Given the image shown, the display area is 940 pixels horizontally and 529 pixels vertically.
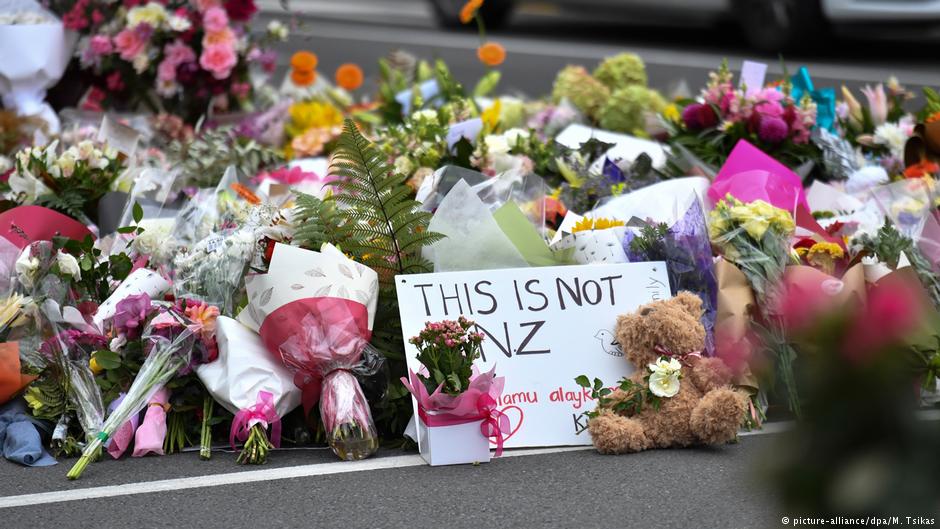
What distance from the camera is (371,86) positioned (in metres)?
7.99

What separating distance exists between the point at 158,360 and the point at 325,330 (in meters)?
0.55

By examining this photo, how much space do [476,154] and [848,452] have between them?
3.72 metres

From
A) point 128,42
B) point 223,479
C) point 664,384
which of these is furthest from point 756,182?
point 128,42

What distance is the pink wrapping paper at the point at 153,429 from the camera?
3441 millimetres

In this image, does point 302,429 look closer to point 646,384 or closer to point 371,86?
point 646,384

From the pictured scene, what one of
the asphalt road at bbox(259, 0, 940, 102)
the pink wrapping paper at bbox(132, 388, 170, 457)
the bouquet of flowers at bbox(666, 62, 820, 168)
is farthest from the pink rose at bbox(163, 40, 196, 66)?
the pink wrapping paper at bbox(132, 388, 170, 457)

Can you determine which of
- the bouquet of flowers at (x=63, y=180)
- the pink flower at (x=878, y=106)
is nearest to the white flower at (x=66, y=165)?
the bouquet of flowers at (x=63, y=180)

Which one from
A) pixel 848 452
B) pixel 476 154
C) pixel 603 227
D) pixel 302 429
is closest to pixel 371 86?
pixel 476 154

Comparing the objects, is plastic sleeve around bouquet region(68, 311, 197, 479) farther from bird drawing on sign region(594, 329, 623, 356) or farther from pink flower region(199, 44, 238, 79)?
pink flower region(199, 44, 238, 79)

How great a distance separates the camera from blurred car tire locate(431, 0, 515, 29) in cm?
1426

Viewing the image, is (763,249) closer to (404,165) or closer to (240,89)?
(404,165)

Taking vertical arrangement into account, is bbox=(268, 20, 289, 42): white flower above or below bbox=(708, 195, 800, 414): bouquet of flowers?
above

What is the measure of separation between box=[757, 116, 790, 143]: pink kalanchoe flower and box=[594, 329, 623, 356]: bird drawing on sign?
1.73 meters

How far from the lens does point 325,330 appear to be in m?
3.38
